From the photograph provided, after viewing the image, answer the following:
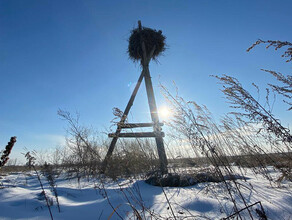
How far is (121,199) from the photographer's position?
5.71 ft

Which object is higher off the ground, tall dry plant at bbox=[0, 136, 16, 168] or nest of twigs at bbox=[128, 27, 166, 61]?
nest of twigs at bbox=[128, 27, 166, 61]

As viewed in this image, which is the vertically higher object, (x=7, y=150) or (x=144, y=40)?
(x=144, y=40)

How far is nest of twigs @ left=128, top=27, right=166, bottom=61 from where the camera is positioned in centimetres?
512

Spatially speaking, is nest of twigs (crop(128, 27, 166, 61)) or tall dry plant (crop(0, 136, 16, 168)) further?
nest of twigs (crop(128, 27, 166, 61))

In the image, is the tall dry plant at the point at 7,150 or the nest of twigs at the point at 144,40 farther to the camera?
the nest of twigs at the point at 144,40

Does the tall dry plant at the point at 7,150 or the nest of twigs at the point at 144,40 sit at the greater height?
the nest of twigs at the point at 144,40

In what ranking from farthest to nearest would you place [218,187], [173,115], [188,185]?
[188,185], [218,187], [173,115]

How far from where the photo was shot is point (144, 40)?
5.09 m

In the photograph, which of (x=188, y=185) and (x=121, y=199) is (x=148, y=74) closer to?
(x=188, y=185)

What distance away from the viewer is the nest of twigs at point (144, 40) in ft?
16.8

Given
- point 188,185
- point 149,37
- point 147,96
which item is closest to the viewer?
point 188,185

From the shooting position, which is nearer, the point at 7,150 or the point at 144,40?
the point at 7,150

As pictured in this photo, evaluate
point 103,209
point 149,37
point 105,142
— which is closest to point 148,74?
point 149,37

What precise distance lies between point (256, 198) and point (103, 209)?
1.43 m
